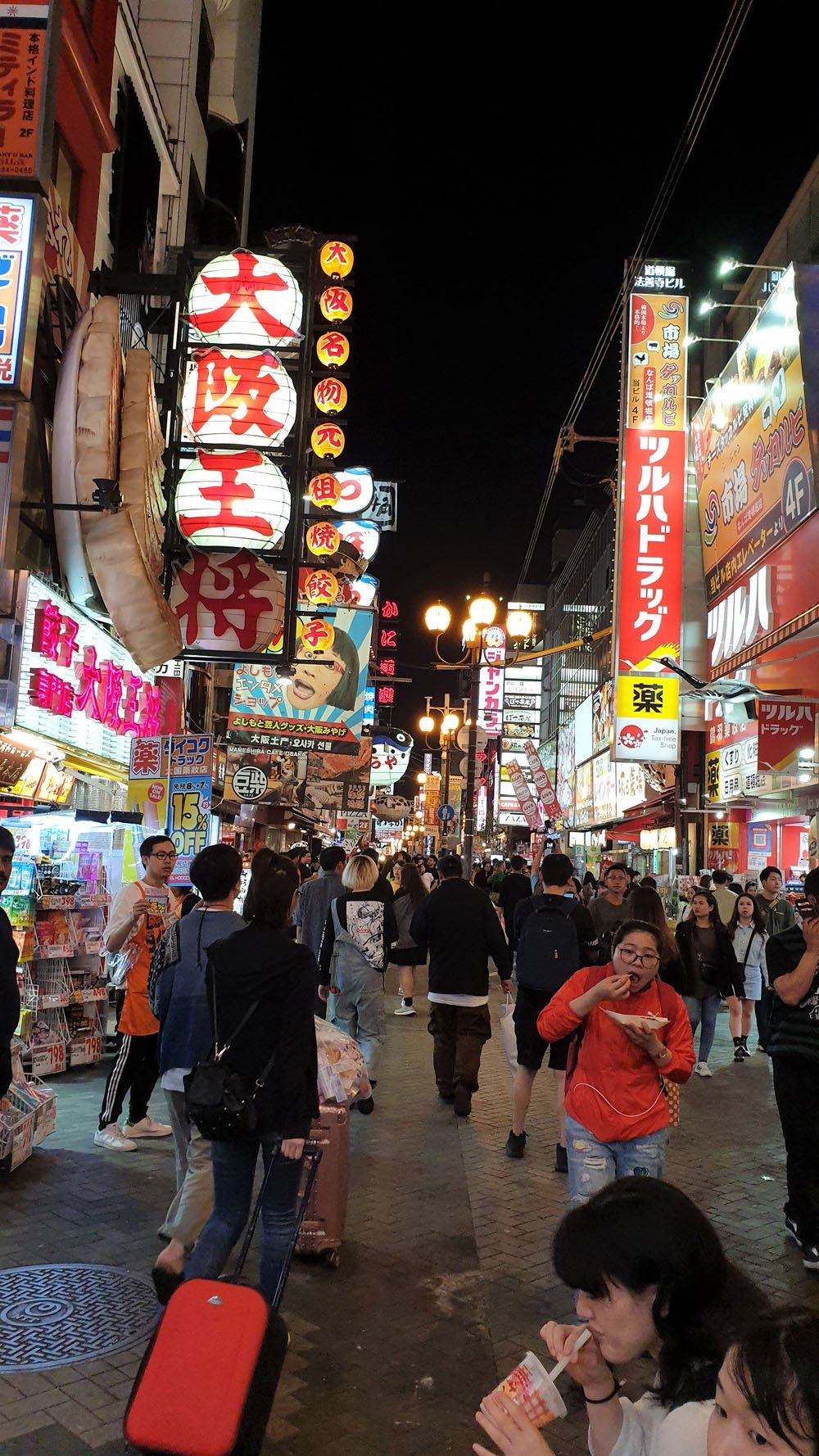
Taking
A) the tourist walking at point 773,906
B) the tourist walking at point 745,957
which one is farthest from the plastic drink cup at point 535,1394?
the tourist walking at point 773,906

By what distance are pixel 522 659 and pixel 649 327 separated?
23.2 ft

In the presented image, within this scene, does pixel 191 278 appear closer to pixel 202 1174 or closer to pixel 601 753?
pixel 202 1174

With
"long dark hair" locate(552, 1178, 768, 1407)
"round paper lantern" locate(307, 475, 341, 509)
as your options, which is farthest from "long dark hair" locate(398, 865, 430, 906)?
"long dark hair" locate(552, 1178, 768, 1407)

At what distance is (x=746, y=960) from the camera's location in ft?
43.0

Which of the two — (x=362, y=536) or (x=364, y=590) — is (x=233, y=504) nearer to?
(x=362, y=536)

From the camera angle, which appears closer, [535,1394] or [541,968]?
[535,1394]

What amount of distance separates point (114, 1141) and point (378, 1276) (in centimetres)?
284

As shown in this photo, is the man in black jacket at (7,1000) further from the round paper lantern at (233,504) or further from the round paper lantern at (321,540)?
the round paper lantern at (321,540)

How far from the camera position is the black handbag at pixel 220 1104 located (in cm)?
442

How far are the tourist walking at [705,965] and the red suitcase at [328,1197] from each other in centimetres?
597

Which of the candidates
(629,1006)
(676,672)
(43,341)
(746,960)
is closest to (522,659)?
(676,672)

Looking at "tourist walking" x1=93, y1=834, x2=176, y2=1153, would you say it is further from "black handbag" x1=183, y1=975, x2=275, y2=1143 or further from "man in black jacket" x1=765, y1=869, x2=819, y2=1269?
"man in black jacket" x1=765, y1=869, x2=819, y2=1269

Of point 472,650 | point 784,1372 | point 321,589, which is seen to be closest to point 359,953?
point 784,1372

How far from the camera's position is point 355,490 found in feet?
95.4
